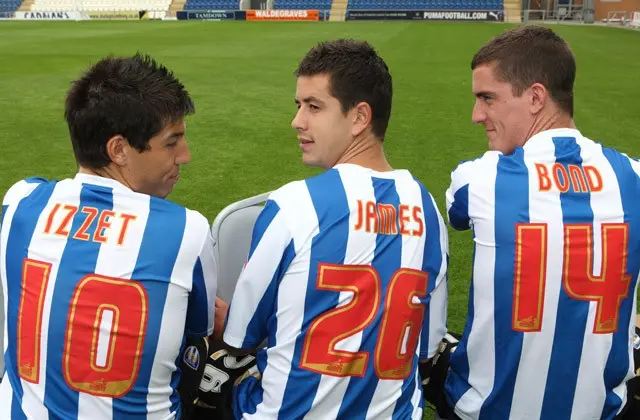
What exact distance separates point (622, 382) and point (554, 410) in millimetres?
246

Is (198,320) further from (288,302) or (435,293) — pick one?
(435,293)

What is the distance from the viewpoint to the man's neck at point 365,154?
170 centimetres

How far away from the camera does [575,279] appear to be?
5.10 feet

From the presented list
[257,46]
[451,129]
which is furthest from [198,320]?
[257,46]

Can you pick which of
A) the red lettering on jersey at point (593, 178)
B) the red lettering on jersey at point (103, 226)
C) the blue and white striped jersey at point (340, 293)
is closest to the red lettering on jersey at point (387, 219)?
the blue and white striped jersey at point (340, 293)

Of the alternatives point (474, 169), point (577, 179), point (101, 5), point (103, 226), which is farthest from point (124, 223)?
point (101, 5)

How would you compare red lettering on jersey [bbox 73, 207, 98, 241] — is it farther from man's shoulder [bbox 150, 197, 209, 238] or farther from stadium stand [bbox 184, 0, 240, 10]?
stadium stand [bbox 184, 0, 240, 10]

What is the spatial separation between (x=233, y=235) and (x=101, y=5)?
41.5 m

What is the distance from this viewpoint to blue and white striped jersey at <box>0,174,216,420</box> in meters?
1.39

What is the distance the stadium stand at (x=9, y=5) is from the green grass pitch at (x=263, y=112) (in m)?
25.3

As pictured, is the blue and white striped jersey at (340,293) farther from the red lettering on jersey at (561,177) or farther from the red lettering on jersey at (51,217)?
the red lettering on jersey at (51,217)

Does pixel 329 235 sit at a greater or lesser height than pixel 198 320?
greater

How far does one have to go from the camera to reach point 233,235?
7.15 ft

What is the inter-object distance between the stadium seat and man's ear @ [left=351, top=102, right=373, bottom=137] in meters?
0.51
